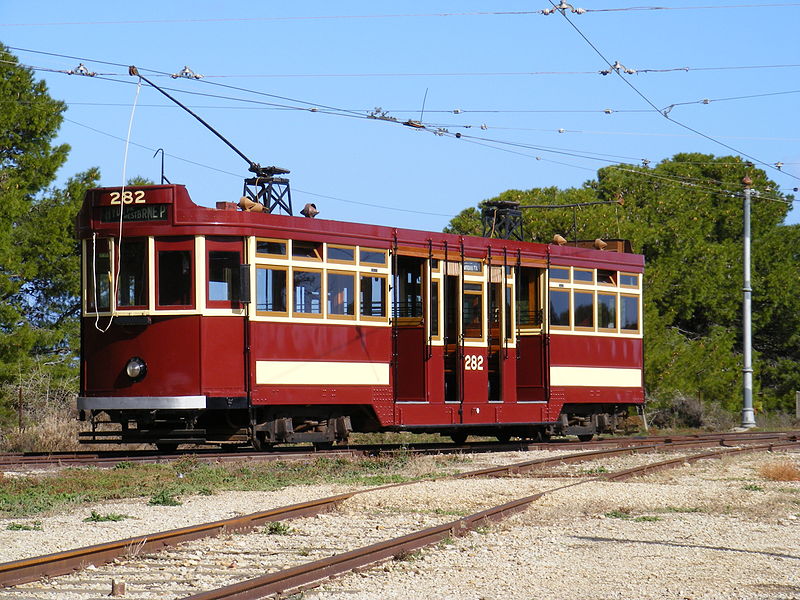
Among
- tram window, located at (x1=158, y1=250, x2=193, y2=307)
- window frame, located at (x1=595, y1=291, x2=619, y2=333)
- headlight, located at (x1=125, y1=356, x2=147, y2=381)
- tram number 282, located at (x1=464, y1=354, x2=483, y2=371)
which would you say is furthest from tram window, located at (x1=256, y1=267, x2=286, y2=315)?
window frame, located at (x1=595, y1=291, x2=619, y2=333)

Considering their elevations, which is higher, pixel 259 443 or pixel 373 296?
pixel 373 296

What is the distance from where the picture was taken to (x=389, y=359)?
702 inches

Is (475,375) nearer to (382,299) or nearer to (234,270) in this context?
(382,299)

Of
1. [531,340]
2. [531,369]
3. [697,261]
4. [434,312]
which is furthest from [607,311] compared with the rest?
[697,261]

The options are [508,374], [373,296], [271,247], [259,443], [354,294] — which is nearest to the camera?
[271,247]

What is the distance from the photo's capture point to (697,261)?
46219 millimetres

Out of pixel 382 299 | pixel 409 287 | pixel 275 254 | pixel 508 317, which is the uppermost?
pixel 275 254

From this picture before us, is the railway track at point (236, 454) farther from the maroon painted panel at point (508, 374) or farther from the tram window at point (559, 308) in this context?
the tram window at point (559, 308)

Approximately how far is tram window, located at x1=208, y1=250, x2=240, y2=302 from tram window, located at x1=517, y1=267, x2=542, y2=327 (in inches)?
243

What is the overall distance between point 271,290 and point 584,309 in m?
7.12

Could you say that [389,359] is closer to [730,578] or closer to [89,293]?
[89,293]

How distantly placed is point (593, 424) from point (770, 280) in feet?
110

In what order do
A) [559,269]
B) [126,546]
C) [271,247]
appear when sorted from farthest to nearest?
[559,269] → [271,247] → [126,546]

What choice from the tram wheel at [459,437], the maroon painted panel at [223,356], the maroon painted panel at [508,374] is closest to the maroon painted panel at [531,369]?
the maroon painted panel at [508,374]
